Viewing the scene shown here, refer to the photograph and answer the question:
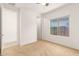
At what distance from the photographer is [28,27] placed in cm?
168

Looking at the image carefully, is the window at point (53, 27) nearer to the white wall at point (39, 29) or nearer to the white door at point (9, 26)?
the white wall at point (39, 29)

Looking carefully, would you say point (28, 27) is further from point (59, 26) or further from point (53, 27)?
point (59, 26)

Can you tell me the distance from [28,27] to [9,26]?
1.15 feet

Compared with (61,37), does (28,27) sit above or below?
above

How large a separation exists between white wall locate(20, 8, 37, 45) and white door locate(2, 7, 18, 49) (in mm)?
122

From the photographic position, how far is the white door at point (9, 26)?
1455 mm

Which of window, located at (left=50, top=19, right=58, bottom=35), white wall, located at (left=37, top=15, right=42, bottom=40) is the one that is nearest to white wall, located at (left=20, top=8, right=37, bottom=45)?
white wall, located at (left=37, top=15, right=42, bottom=40)

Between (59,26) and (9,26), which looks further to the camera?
(59,26)

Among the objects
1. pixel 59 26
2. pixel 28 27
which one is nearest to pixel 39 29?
pixel 28 27

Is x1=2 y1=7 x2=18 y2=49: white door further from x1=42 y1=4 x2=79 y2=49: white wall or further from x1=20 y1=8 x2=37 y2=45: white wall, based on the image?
x1=42 y1=4 x2=79 y2=49: white wall

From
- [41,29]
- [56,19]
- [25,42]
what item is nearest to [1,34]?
[25,42]

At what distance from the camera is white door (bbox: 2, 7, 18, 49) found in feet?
4.77

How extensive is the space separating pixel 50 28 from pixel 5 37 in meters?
0.84

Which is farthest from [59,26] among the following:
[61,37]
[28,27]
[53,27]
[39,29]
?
[28,27]
